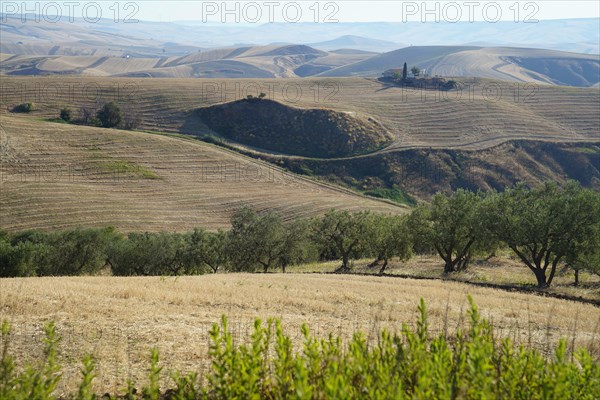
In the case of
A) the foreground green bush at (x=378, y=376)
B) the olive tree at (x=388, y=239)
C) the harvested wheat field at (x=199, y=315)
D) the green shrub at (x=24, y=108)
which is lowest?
the olive tree at (x=388, y=239)

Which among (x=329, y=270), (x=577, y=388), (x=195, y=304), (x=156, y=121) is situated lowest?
(x=329, y=270)

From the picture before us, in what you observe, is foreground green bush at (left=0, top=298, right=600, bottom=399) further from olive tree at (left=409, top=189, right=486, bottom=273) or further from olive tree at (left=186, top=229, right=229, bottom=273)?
olive tree at (left=186, top=229, right=229, bottom=273)

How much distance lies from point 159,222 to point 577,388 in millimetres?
72005

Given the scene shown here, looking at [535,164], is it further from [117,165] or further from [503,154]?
[117,165]

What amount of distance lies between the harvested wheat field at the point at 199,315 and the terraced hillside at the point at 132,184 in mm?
50061

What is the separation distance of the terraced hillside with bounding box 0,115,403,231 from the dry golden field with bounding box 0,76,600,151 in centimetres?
1918

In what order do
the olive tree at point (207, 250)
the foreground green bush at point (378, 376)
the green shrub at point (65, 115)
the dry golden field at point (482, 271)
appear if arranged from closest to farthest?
the foreground green bush at point (378, 376) → the dry golden field at point (482, 271) → the olive tree at point (207, 250) → the green shrub at point (65, 115)

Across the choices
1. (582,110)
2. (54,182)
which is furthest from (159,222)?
(582,110)

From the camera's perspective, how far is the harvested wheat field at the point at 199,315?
13586mm

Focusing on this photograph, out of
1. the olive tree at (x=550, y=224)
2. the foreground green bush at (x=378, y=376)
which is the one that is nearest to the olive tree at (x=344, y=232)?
the olive tree at (x=550, y=224)

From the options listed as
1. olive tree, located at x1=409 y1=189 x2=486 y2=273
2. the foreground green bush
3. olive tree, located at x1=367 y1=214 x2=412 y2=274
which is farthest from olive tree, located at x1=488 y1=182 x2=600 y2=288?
the foreground green bush

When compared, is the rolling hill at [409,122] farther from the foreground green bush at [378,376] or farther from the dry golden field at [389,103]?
the foreground green bush at [378,376]

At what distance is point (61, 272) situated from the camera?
175ft

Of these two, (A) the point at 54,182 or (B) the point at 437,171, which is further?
(B) the point at 437,171
